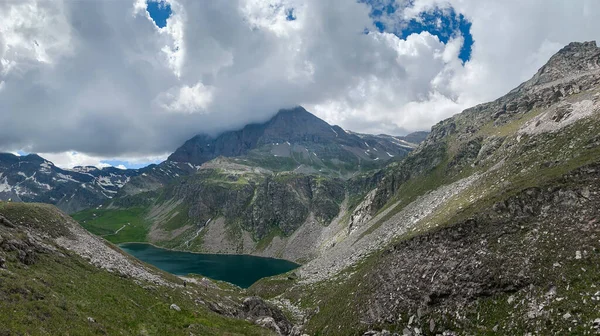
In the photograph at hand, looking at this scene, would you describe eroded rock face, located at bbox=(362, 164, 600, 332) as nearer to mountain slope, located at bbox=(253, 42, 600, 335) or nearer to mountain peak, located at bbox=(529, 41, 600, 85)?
mountain slope, located at bbox=(253, 42, 600, 335)

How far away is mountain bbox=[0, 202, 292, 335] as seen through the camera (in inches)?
845

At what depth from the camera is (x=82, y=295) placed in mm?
28219

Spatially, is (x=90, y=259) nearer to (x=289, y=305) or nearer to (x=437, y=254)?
(x=289, y=305)

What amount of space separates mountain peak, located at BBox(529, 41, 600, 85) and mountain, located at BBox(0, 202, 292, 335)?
157 meters

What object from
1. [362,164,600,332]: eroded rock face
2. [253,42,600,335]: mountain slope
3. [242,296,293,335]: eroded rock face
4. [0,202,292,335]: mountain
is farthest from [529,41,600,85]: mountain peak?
[0,202,292,335]: mountain

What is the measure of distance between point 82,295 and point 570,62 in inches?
7446

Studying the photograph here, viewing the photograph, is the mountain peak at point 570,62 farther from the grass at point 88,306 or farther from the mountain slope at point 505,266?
the grass at point 88,306

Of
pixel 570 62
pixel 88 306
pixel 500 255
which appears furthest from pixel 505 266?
pixel 570 62

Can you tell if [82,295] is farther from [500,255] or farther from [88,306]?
[500,255]

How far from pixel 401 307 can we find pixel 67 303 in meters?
31.3

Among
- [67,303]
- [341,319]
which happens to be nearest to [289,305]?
[341,319]

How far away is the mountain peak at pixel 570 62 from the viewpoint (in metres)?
134

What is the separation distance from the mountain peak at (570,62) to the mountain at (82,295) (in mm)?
156914

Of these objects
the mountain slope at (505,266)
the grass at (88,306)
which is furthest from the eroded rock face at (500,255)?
the grass at (88,306)
